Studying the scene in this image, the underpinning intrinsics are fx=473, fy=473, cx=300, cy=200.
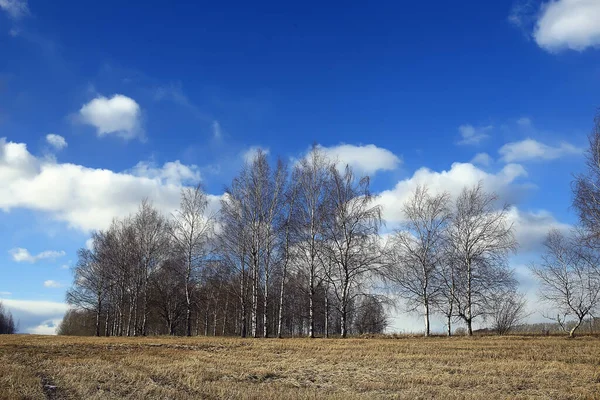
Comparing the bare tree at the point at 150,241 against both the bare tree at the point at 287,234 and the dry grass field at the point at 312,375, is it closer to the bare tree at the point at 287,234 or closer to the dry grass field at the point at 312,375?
the bare tree at the point at 287,234

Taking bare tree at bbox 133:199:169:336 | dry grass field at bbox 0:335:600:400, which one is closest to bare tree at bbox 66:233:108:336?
bare tree at bbox 133:199:169:336

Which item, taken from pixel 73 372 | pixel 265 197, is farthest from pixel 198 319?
pixel 73 372

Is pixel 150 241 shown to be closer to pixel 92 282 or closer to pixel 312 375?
pixel 92 282

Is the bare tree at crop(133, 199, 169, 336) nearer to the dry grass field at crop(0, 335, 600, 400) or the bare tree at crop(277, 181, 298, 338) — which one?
the bare tree at crop(277, 181, 298, 338)

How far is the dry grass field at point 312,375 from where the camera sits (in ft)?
36.1

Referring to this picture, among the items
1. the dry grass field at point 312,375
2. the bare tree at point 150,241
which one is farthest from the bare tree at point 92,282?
the dry grass field at point 312,375

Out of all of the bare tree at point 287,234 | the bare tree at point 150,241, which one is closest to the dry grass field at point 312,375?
the bare tree at point 287,234

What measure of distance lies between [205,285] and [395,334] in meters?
19.6

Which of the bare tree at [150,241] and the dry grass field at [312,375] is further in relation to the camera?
the bare tree at [150,241]

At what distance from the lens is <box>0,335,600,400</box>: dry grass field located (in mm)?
11016

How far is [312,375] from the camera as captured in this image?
14.7m

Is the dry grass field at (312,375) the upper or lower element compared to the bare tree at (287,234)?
lower

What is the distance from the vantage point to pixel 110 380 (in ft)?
40.0

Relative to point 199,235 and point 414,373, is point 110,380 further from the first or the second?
point 199,235
